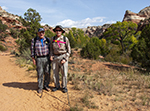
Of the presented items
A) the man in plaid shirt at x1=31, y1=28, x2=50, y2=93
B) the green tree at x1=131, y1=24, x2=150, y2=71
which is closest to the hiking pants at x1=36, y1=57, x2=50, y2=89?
the man in plaid shirt at x1=31, y1=28, x2=50, y2=93

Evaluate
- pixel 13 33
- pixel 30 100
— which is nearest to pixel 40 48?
pixel 30 100

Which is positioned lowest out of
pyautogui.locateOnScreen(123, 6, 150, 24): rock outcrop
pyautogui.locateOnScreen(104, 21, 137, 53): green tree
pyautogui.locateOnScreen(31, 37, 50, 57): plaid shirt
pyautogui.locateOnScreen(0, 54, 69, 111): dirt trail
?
pyautogui.locateOnScreen(0, 54, 69, 111): dirt trail

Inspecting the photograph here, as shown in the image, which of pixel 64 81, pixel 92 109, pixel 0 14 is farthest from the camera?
pixel 0 14

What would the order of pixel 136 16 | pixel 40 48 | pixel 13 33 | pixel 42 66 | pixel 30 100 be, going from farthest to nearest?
pixel 136 16, pixel 13 33, pixel 42 66, pixel 40 48, pixel 30 100

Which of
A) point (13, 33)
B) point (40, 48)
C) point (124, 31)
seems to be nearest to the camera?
point (40, 48)

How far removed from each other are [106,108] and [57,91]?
1644 mm

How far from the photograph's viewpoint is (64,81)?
3381mm

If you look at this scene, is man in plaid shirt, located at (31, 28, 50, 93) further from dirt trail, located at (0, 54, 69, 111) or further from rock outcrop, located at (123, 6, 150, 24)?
rock outcrop, located at (123, 6, 150, 24)

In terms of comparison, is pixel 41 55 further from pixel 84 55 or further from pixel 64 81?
pixel 84 55

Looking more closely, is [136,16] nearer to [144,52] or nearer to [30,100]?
[144,52]

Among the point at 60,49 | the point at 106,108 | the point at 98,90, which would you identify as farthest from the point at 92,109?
the point at 60,49

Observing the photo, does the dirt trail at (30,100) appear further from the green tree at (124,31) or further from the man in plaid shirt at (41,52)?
the green tree at (124,31)

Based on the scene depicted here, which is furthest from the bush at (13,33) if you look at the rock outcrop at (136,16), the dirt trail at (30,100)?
the rock outcrop at (136,16)

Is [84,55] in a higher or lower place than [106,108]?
higher
